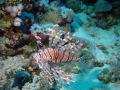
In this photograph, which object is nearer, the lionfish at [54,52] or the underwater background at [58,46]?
the lionfish at [54,52]

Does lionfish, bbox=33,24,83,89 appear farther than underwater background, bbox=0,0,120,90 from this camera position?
No

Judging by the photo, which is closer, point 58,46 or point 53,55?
point 53,55

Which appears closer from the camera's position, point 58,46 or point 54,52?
point 54,52

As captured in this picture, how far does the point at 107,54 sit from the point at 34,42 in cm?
432

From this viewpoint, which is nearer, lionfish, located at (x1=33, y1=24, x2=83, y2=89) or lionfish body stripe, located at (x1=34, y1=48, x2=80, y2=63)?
lionfish, located at (x1=33, y1=24, x2=83, y2=89)

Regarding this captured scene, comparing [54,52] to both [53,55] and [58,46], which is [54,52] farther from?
[58,46]

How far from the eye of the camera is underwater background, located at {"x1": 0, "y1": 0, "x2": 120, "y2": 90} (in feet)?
9.49

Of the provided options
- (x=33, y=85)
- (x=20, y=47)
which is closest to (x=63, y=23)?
(x=20, y=47)

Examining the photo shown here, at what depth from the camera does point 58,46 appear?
3.14 m

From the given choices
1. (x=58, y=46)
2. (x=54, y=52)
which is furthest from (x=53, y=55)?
(x=58, y=46)

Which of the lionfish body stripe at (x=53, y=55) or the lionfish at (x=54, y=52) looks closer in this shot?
the lionfish at (x=54, y=52)

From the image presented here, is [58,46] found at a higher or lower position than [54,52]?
higher

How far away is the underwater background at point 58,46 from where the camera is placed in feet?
9.49

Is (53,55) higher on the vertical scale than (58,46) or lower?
lower
